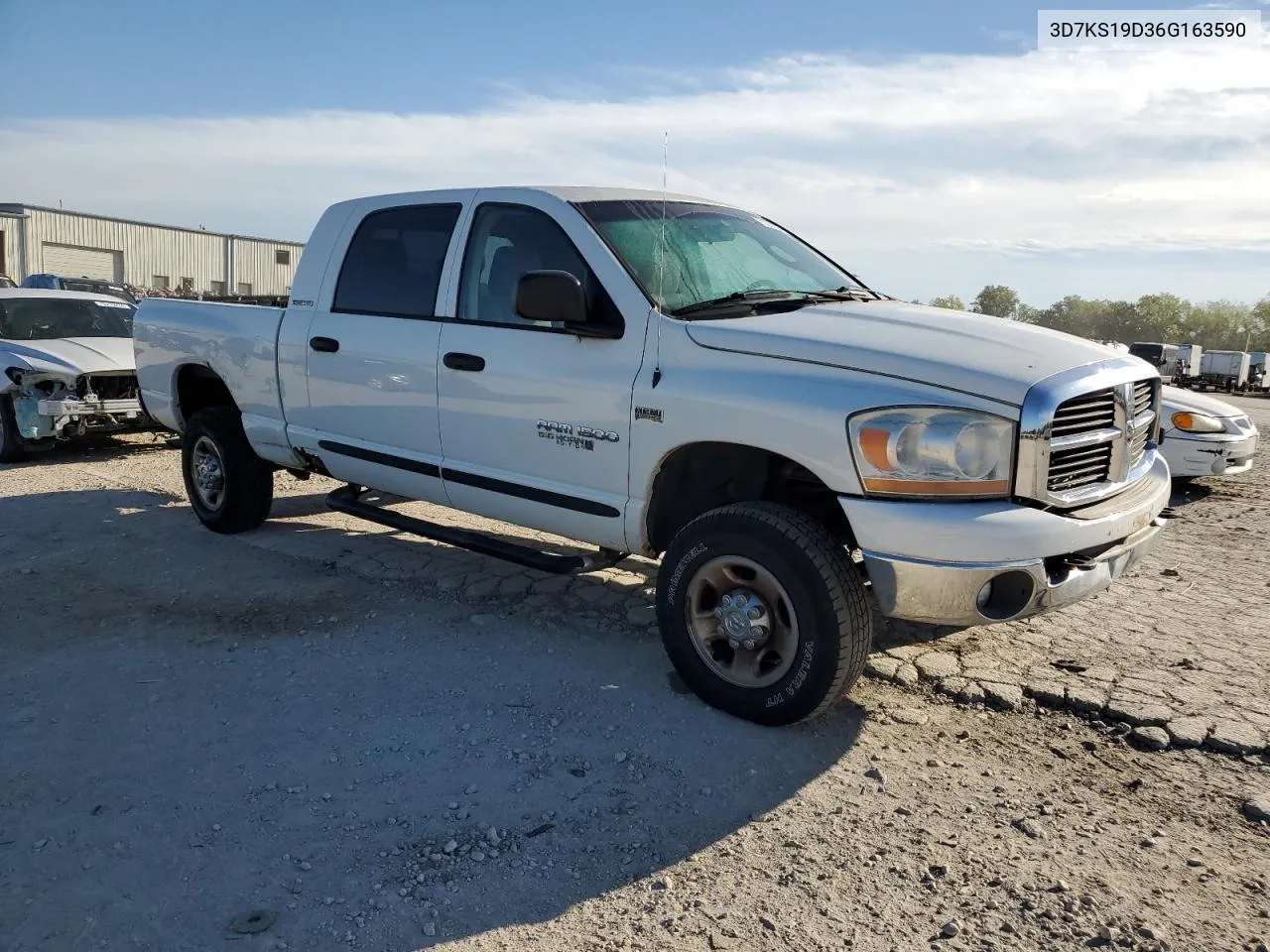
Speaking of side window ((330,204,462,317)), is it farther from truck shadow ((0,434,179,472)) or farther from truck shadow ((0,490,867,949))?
truck shadow ((0,434,179,472))

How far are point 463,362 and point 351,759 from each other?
1.94 meters

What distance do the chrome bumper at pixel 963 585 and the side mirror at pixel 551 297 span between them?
1.54 m

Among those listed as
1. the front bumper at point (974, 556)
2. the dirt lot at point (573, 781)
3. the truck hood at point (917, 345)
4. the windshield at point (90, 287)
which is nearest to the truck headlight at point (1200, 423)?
the dirt lot at point (573, 781)

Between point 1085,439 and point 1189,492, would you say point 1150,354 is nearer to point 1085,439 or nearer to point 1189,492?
point 1189,492

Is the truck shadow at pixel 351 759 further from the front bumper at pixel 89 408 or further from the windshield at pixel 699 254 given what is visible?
the front bumper at pixel 89 408

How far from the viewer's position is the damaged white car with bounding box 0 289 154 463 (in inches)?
343

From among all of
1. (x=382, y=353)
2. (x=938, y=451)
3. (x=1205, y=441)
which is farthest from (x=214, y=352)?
(x=1205, y=441)

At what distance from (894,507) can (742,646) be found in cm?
83

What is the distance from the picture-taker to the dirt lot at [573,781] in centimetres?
262

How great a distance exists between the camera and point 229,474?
6.23m

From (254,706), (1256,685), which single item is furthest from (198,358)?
(1256,685)

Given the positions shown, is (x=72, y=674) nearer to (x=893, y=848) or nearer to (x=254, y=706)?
(x=254, y=706)

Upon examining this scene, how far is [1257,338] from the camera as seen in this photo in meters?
62.6

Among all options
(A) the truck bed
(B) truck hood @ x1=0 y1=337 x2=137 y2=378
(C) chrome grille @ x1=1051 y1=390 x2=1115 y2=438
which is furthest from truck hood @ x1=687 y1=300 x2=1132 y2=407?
(B) truck hood @ x1=0 y1=337 x2=137 y2=378
